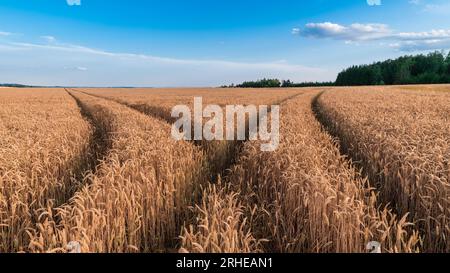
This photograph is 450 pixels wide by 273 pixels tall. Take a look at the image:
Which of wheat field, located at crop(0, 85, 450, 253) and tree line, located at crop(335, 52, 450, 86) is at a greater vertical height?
tree line, located at crop(335, 52, 450, 86)

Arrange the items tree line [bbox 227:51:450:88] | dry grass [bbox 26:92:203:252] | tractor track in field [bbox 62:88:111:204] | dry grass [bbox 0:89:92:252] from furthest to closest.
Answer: tree line [bbox 227:51:450:88], tractor track in field [bbox 62:88:111:204], dry grass [bbox 0:89:92:252], dry grass [bbox 26:92:203:252]

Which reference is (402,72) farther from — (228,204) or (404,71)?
(228,204)

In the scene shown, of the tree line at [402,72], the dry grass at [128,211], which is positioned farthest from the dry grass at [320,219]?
the tree line at [402,72]

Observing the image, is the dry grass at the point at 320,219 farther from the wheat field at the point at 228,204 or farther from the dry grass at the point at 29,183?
the dry grass at the point at 29,183

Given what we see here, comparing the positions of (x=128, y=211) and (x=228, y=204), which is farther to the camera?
(x=128, y=211)

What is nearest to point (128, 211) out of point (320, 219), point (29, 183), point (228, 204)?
point (228, 204)

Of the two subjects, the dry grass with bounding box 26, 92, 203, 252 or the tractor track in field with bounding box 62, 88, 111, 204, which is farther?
the tractor track in field with bounding box 62, 88, 111, 204

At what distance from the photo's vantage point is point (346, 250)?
3752 millimetres

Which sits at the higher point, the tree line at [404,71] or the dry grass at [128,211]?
the tree line at [404,71]

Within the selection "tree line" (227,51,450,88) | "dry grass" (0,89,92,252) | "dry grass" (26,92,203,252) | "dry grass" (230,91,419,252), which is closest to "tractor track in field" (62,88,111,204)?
"dry grass" (0,89,92,252)

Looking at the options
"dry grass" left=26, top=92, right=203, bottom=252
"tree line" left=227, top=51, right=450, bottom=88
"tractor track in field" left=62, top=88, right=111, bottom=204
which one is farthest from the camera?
"tree line" left=227, top=51, right=450, bottom=88

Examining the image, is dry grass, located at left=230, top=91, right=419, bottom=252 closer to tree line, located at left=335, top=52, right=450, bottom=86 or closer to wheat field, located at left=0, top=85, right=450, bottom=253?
wheat field, located at left=0, top=85, right=450, bottom=253

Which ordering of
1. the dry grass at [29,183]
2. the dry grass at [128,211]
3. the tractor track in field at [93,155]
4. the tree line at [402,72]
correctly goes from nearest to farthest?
1. the dry grass at [128,211]
2. the dry grass at [29,183]
3. the tractor track in field at [93,155]
4. the tree line at [402,72]
